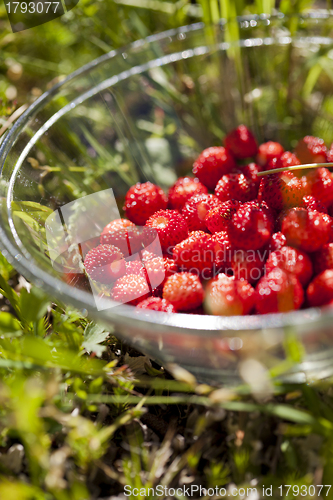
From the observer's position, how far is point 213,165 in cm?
89

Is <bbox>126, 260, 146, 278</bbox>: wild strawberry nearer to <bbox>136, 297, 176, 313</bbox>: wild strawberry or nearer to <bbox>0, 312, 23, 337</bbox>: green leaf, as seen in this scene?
<bbox>136, 297, 176, 313</bbox>: wild strawberry

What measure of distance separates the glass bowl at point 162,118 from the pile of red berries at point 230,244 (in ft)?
0.28

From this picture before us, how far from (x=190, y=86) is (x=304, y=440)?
87 centimetres

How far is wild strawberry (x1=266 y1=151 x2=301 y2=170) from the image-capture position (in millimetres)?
838

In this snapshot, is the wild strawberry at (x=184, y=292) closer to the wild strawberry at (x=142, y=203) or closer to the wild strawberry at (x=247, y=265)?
the wild strawberry at (x=247, y=265)

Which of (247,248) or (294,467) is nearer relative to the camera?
(294,467)

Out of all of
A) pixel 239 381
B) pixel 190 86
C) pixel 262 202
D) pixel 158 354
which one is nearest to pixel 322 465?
pixel 239 381

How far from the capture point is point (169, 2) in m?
1.18

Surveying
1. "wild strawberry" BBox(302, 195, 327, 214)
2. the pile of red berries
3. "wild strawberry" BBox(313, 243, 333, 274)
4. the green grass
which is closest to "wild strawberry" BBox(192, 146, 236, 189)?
the pile of red berries

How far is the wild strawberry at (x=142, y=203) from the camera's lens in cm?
84

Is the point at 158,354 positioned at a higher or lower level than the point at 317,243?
lower

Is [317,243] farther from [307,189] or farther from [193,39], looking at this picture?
[193,39]

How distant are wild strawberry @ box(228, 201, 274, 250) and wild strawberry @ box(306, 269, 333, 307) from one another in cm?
12

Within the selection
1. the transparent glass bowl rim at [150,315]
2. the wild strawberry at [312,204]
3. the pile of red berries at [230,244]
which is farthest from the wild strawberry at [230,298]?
the wild strawberry at [312,204]
